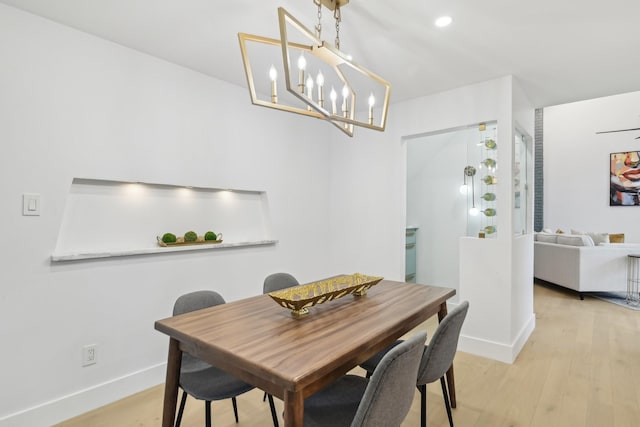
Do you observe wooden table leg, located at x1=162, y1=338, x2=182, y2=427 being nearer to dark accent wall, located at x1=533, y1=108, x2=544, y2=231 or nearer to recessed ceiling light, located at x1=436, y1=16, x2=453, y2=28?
recessed ceiling light, located at x1=436, y1=16, x2=453, y2=28

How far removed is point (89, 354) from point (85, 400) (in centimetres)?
29

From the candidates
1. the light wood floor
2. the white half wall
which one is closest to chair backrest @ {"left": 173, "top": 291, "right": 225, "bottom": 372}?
the light wood floor

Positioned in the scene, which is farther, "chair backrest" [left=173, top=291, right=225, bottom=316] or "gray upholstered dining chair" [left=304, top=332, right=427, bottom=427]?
"chair backrest" [left=173, top=291, right=225, bottom=316]

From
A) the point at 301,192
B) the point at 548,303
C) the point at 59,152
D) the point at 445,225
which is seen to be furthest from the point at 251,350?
the point at 548,303

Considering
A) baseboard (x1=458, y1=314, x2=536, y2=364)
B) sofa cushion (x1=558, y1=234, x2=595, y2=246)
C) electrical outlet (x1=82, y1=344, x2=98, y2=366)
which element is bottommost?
baseboard (x1=458, y1=314, x2=536, y2=364)

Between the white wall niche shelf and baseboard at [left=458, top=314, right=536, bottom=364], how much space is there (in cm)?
213

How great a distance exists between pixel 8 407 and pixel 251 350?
5.91 ft

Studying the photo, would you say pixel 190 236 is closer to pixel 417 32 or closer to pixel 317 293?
pixel 317 293

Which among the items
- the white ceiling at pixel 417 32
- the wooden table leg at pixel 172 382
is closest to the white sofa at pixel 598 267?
the white ceiling at pixel 417 32

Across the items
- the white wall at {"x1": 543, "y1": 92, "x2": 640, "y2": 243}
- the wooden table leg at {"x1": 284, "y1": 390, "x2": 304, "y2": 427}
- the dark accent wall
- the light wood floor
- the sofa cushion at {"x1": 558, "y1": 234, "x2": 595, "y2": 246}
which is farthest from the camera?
the dark accent wall

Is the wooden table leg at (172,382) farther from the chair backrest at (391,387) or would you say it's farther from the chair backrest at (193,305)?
the chair backrest at (391,387)

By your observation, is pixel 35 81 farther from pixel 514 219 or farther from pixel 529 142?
pixel 529 142

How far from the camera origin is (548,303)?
4738mm

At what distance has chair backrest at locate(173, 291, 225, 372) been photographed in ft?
5.86
